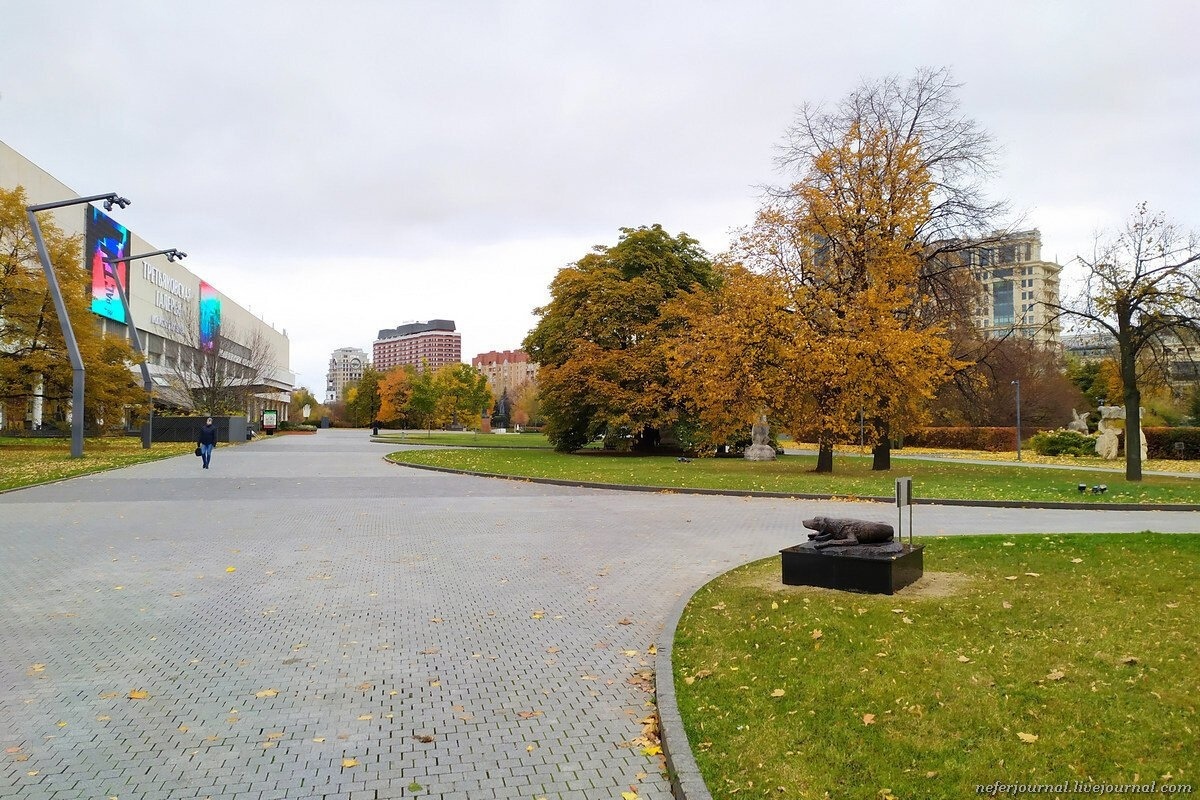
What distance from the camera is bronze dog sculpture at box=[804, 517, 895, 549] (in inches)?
306

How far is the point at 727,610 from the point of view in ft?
22.8

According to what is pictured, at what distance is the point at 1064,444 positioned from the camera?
3972 centimetres

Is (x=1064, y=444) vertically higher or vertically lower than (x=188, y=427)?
lower

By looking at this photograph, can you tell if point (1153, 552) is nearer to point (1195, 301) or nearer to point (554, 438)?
point (1195, 301)

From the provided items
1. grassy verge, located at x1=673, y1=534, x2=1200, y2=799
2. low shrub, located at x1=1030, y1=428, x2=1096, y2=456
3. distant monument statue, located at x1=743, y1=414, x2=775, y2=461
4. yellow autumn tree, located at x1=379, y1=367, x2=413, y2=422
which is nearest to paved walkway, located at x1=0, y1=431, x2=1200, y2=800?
grassy verge, located at x1=673, y1=534, x2=1200, y2=799

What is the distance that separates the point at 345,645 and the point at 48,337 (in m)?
39.9

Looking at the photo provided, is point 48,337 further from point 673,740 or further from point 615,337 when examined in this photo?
point 673,740

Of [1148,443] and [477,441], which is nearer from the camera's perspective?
[1148,443]

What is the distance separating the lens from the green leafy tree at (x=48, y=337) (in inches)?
1396

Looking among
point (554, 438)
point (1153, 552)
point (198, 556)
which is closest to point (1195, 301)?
point (1153, 552)

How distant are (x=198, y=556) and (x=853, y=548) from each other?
8.04 metres

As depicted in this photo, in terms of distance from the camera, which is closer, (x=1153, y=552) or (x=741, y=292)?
(x=1153, y=552)

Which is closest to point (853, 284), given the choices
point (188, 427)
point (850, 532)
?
point (850, 532)

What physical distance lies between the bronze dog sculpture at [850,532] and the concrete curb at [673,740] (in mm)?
2658
